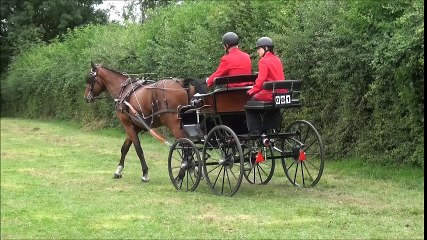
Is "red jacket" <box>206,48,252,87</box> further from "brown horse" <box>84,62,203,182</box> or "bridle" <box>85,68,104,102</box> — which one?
"bridle" <box>85,68,104,102</box>

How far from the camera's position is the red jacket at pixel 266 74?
888 centimetres

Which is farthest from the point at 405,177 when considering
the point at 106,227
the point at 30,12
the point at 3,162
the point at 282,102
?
the point at 30,12

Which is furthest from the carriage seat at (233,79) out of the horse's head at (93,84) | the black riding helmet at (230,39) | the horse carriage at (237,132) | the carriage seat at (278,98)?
the horse's head at (93,84)

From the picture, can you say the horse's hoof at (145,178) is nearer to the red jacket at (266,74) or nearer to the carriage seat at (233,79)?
the carriage seat at (233,79)

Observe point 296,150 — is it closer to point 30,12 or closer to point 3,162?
point 3,162

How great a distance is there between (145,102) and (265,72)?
3.18 metres

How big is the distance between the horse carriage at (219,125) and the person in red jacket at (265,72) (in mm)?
132

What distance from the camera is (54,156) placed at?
15828 mm

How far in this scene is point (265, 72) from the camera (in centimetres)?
891

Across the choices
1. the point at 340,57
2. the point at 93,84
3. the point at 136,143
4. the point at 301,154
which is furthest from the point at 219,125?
the point at 93,84

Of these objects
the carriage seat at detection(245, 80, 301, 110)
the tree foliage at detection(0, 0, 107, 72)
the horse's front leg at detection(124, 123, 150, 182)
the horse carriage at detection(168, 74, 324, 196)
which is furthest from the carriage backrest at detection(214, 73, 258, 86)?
the tree foliage at detection(0, 0, 107, 72)

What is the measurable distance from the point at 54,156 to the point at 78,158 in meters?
0.88

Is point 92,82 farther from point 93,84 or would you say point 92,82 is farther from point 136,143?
point 136,143

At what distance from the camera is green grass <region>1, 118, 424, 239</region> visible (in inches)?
287
